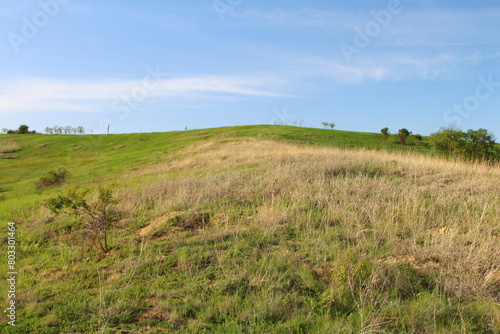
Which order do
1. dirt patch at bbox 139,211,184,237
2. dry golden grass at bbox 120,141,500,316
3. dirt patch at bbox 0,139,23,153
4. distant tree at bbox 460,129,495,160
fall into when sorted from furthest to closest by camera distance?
dirt patch at bbox 0,139,23,153
distant tree at bbox 460,129,495,160
dirt patch at bbox 139,211,184,237
dry golden grass at bbox 120,141,500,316

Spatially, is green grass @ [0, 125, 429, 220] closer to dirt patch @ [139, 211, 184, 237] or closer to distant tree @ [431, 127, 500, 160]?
distant tree @ [431, 127, 500, 160]

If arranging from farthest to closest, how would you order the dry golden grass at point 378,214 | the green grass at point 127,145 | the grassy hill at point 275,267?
the green grass at point 127,145 → the dry golden grass at point 378,214 → the grassy hill at point 275,267

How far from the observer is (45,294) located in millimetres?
4707

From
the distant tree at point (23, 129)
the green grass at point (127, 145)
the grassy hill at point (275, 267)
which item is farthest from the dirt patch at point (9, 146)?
the grassy hill at point (275, 267)

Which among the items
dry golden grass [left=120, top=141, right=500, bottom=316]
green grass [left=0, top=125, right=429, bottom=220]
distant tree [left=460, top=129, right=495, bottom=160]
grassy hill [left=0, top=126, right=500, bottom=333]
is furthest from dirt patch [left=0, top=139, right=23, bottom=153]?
distant tree [left=460, top=129, right=495, bottom=160]

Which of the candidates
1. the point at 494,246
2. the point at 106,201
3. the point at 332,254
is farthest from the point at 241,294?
the point at 106,201

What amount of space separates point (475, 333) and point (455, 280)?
80cm

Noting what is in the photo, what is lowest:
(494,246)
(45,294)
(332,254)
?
(45,294)

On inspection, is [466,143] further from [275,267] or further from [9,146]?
[9,146]

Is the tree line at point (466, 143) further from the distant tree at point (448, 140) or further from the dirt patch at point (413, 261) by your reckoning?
the dirt patch at point (413, 261)

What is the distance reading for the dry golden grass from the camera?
177 inches

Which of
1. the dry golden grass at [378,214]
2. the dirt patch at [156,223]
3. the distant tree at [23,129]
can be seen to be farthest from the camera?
the distant tree at [23,129]

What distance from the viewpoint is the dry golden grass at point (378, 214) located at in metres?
4.49

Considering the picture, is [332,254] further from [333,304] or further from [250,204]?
[250,204]
